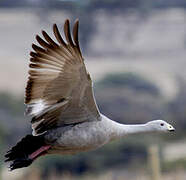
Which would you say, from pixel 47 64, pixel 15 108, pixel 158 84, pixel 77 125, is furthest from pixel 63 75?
pixel 158 84

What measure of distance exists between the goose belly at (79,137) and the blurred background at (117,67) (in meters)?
13.4

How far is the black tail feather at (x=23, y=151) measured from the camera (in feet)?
32.8

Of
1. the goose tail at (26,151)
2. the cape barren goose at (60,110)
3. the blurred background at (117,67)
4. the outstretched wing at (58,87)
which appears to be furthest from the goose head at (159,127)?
the blurred background at (117,67)

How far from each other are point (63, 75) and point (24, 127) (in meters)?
24.1

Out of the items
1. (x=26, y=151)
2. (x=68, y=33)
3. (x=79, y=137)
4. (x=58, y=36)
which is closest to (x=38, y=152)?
(x=26, y=151)

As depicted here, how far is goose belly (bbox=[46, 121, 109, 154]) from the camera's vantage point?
10141mm

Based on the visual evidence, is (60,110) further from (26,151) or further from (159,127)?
(159,127)

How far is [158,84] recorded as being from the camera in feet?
180

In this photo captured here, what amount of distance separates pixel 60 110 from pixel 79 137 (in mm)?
466

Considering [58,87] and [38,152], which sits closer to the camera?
[58,87]

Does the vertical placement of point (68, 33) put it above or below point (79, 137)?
above

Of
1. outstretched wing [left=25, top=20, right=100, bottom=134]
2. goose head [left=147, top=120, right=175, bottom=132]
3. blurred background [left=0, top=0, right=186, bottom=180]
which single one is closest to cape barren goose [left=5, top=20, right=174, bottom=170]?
outstretched wing [left=25, top=20, right=100, bottom=134]

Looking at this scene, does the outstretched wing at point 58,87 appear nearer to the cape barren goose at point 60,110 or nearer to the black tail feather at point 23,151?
the cape barren goose at point 60,110

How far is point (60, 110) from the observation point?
10148mm
